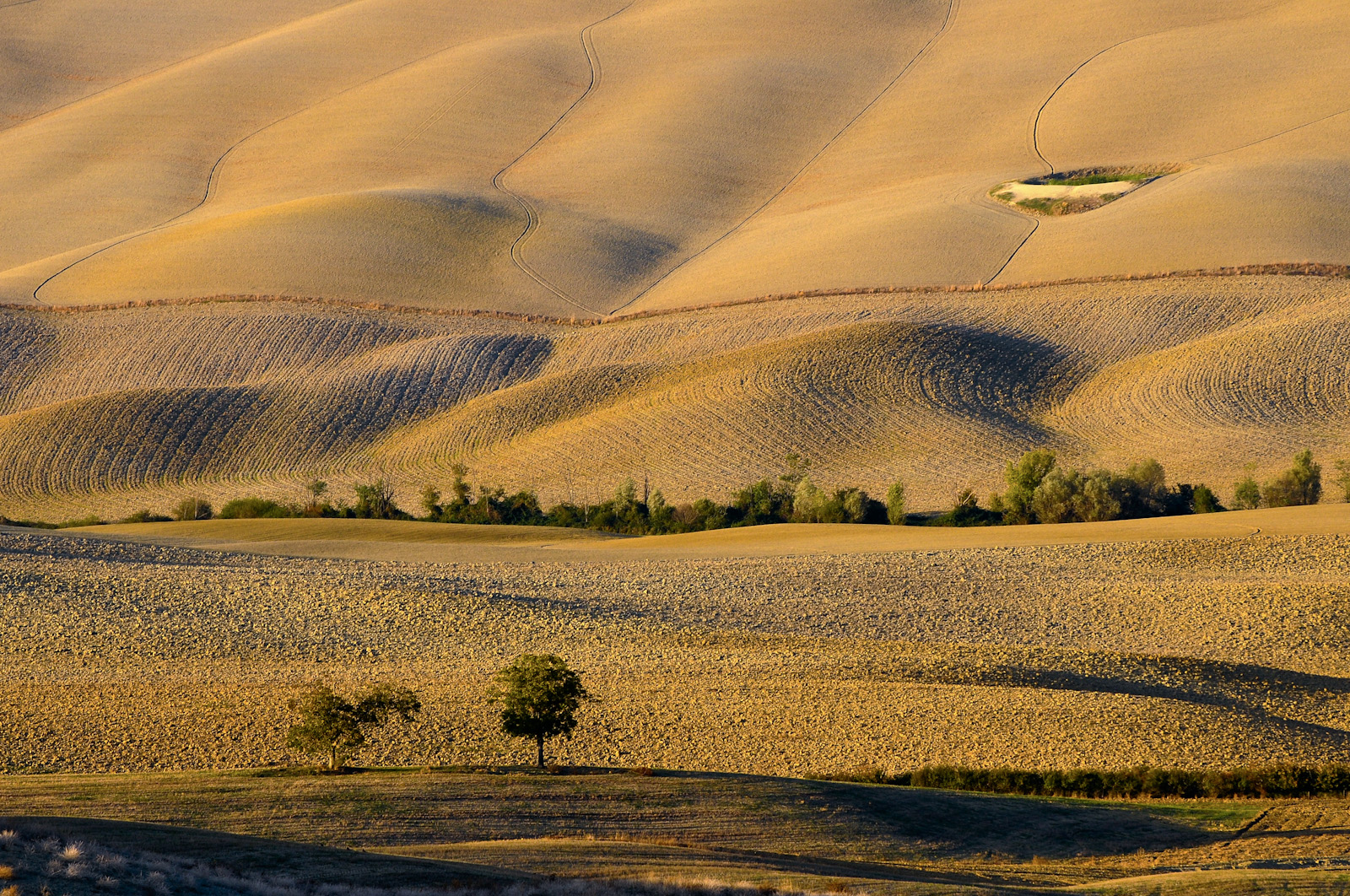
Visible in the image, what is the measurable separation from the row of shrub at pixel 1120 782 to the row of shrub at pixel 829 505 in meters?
27.5

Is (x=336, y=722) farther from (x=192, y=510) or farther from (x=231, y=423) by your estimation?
(x=231, y=423)

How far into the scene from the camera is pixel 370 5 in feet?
→ 516

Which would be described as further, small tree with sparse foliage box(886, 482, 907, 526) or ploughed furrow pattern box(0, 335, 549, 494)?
ploughed furrow pattern box(0, 335, 549, 494)

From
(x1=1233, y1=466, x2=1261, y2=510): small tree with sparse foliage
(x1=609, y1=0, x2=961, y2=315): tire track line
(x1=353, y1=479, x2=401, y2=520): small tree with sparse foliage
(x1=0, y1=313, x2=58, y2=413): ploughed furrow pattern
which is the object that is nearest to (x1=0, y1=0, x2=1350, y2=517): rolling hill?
(x1=0, y1=313, x2=58, y2=413): ploughed furrow pattern

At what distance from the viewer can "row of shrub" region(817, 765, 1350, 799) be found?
2202cm

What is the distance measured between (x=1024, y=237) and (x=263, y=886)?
86733mm

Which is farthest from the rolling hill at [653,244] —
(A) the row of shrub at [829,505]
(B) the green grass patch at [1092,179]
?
(A) the row of shrub at [829,505]

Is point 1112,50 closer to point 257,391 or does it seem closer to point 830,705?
point 257,391

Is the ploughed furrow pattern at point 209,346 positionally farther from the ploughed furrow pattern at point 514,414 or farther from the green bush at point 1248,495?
the green bush at point 1248,495

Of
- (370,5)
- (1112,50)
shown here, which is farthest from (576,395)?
(370,5)

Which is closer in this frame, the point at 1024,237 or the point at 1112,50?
the point at 1024,237

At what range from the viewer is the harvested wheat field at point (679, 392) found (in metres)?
61.8

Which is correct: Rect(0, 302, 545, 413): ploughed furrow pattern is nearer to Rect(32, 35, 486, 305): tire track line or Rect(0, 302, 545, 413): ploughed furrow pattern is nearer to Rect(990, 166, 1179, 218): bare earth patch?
Rect(32, 35, 486, 305): tire track line

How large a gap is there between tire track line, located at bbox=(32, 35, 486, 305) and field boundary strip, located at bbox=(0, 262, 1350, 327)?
6.70m
